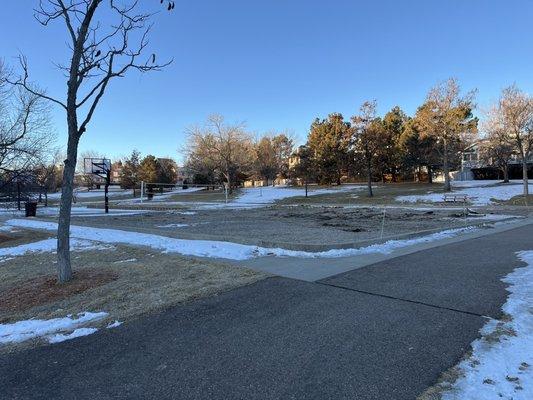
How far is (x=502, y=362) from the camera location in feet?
11.9

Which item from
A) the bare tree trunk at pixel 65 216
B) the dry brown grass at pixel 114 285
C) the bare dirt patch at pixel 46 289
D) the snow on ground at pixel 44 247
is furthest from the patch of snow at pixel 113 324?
the snow on ground at pixel 44 247

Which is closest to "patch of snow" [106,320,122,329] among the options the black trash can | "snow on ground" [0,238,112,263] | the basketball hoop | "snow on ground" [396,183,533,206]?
"snow on ground" [0,238,112,263]

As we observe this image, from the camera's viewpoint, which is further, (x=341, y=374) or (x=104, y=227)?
(x=104, y=227)

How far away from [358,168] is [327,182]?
1681 centimetres

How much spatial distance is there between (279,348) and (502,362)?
6.49ft

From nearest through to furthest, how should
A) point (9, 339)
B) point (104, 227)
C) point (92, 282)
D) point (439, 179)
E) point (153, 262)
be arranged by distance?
point (9, 339)
point (92, 282)
point (153, 262)
point (104, 227)
point (439, 179)

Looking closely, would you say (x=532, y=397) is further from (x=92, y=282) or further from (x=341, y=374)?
(x=92, y=282)

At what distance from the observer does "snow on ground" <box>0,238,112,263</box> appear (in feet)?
36.6

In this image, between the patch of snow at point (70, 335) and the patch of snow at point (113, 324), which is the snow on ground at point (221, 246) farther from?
the patch of snow at point (70, 335)

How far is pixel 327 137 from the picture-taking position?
5578cm

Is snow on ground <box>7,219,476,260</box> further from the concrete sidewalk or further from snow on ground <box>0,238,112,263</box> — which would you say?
snow on ground <box>0,238,112,263</box>

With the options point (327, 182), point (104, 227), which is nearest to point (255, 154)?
point (327, 182)

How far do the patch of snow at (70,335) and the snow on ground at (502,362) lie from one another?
3769 millimetres

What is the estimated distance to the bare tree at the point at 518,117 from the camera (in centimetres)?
3100
